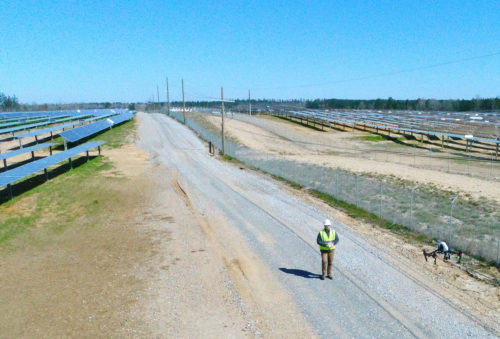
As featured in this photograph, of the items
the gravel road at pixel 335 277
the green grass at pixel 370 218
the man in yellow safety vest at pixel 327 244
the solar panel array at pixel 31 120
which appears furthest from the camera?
the solar panel array at pixel 31 120

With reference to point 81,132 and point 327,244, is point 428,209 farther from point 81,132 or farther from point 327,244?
point 81,132

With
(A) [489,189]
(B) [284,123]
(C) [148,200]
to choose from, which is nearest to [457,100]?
(B) [284,123]

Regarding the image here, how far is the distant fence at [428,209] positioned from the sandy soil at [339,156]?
10.1 feet

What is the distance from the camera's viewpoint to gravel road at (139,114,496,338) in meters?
9.27

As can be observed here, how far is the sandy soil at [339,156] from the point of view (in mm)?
25266

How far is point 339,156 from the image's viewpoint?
44.4 meters

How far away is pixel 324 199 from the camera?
2255 centimetres

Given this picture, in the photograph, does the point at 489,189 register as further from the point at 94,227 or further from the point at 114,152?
the point at 114,152

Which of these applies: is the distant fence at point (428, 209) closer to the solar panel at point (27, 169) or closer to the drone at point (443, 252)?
the drone at point (443, 252)

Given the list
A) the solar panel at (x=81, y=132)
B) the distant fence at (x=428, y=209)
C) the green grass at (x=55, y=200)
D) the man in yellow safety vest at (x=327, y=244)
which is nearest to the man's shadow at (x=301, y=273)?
the man in yellow safety vest at (x=327, y=244)

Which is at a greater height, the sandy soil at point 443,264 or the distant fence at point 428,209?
the distant fence at point 428,209

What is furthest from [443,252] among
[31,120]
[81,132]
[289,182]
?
[31,120]

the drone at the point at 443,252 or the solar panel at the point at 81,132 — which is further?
the solar panel at the point at 81,132

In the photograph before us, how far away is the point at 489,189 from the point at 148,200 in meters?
22.0
